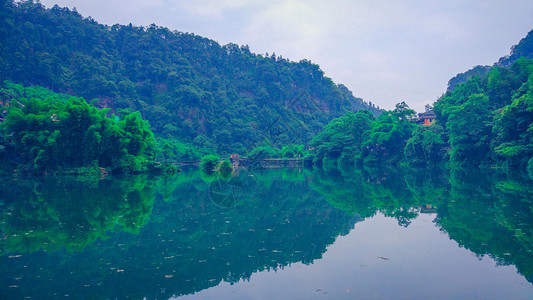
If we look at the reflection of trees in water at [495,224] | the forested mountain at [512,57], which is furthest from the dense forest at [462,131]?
the forested mountain at [512,57]

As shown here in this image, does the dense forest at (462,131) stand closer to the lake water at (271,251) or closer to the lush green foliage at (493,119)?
the lush green foliage at (493,119)

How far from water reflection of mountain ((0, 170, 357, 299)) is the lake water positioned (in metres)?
0.02

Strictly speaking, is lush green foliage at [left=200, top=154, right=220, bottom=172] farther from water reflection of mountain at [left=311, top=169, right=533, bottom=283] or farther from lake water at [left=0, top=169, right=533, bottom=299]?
lake water at [left=0, top=169, right=533, bottom=299]

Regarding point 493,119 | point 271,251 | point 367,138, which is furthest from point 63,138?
point 367,138

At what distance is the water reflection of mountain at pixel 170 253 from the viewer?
16.2ft

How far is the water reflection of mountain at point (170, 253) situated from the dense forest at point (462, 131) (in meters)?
22.6

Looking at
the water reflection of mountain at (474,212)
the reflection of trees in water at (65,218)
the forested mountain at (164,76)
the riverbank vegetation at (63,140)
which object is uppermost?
the forested mountain at (164,76)

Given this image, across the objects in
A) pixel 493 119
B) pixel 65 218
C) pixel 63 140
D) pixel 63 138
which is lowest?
pixel 65 218

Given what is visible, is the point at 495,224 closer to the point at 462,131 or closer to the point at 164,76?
the point at 462,131

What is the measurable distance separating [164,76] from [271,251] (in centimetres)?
7861

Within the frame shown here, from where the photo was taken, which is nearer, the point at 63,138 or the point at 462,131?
the point at 63,138

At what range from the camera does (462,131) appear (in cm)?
3166

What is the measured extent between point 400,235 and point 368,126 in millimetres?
45602

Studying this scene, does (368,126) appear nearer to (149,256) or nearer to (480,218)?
(480,218)
